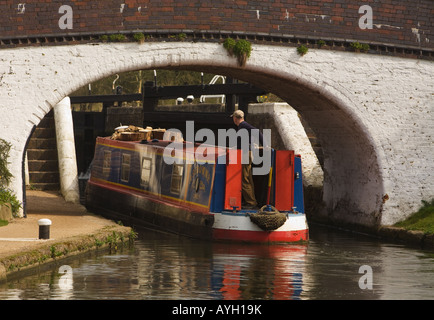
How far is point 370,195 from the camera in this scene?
15195 millimetres

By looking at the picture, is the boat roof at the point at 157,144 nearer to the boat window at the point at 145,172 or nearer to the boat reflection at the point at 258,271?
the boat window at the point at 145,172

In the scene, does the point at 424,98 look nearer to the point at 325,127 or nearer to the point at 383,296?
the point at 325,127

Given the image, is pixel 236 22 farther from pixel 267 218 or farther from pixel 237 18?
pixel 267 218

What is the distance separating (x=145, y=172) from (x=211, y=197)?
8.98ft

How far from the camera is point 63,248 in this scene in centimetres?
1054

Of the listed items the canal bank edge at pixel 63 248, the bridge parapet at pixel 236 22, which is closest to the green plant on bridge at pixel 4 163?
→ the bridge parapet at pixel 236 22

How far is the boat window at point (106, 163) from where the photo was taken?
56.0 feet

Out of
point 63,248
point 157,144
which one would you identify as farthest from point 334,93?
point 63,248

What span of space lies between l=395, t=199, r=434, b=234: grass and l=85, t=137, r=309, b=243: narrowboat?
68.7 inches

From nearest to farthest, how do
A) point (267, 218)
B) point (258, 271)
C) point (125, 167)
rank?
point (258, 271) < point (267, 218) < point (125, 167)

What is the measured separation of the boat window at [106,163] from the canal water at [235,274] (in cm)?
369

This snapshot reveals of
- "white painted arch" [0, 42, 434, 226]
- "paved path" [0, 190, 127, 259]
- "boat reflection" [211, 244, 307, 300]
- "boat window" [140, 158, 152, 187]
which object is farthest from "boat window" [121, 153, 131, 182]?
"boat reflection" [211, 244, 307, 300]

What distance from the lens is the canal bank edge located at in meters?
9.30
